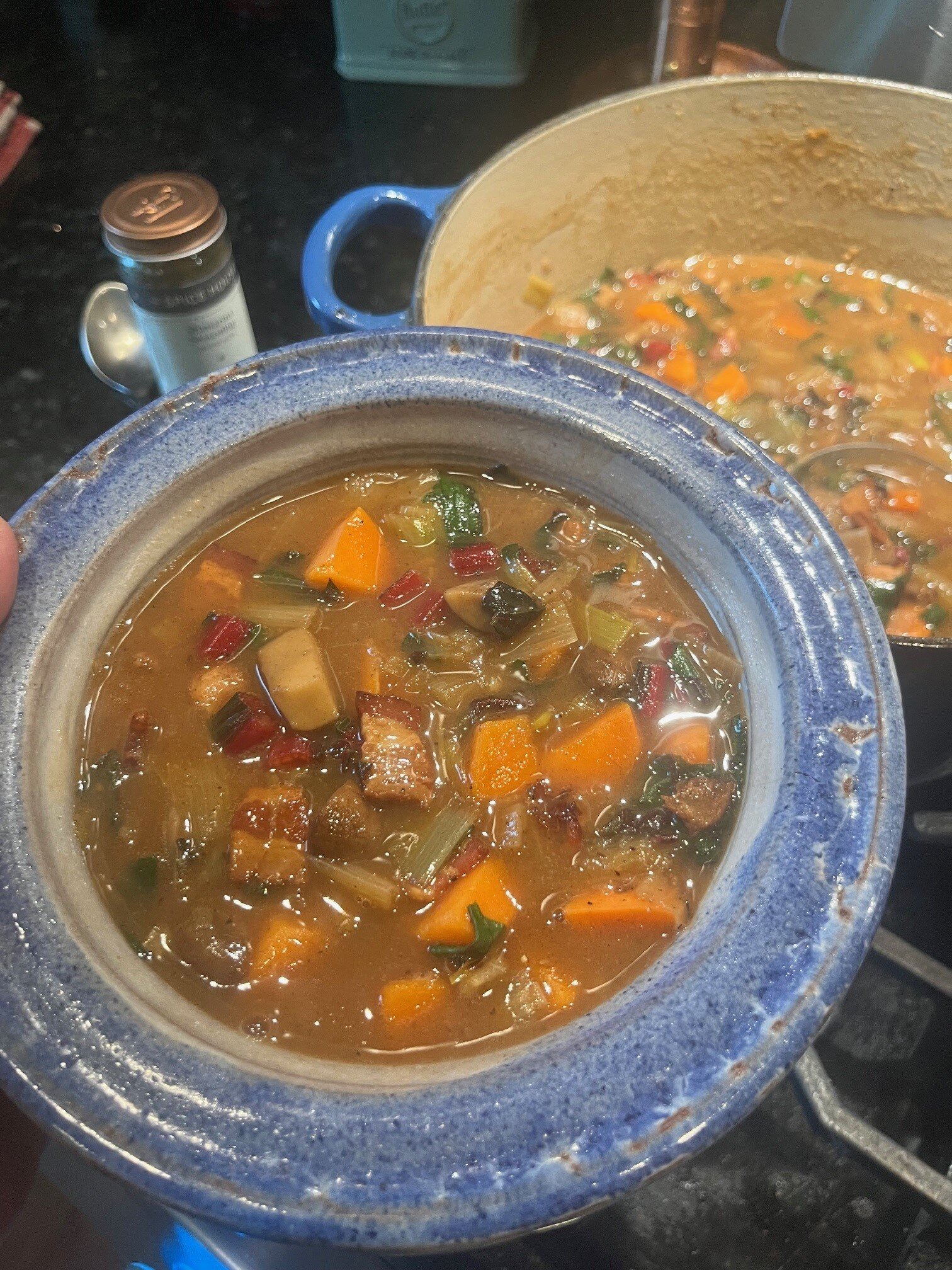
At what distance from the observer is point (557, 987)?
1.19m

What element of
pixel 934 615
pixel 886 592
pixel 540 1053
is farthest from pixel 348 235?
pixel 540 1053

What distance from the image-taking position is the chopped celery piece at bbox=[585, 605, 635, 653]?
150cm

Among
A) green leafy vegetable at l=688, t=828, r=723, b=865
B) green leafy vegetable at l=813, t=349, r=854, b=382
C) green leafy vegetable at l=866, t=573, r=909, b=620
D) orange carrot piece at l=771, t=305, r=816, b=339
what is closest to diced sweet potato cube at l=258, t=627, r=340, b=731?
green leafy vegetable at l=688, t=828, r=723, b=865

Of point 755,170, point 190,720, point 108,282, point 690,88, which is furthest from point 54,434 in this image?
point 755,170

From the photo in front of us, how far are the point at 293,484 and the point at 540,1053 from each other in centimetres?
103

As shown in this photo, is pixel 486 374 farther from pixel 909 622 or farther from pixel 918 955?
pixel 918 955

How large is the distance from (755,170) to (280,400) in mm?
2118

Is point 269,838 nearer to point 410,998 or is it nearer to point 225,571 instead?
point 410,998

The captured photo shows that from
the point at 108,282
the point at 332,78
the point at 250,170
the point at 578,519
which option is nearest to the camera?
the point at 578,519

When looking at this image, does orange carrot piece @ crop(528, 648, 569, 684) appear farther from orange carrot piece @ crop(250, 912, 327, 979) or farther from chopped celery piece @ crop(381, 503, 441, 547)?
orange carrot piece @ crop(250, 912, 327, 979)

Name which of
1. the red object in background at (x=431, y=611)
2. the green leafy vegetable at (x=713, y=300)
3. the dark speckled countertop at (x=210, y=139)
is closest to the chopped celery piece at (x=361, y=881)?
the red object in background at (x=431, y=611)

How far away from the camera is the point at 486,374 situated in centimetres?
151

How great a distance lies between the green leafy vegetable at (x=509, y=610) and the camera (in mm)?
1487

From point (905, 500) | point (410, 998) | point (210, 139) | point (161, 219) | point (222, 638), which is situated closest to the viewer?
point (410, 998)
